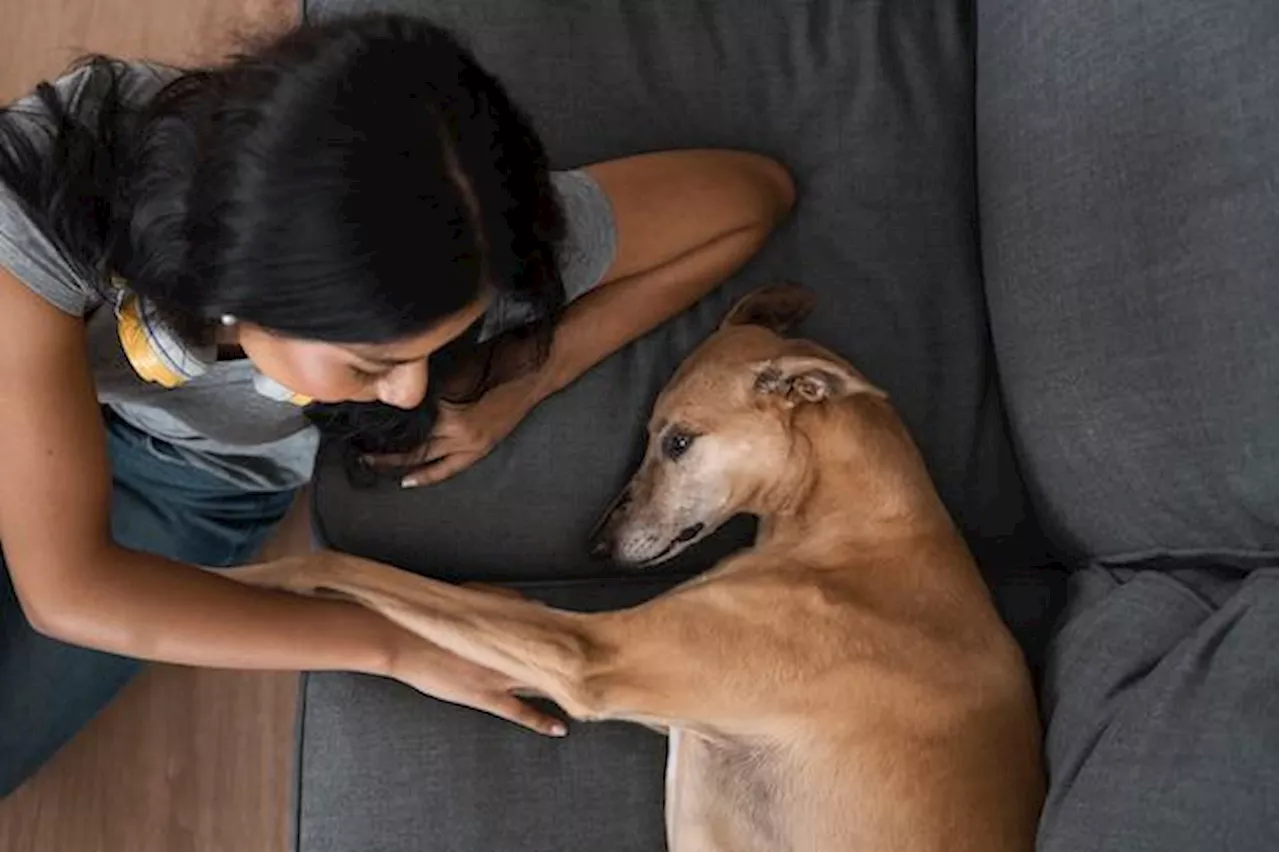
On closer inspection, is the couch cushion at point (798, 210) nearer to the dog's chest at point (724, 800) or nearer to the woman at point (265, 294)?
the woman at point (265, 294)

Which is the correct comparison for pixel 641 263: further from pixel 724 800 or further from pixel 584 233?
pixel 724 800

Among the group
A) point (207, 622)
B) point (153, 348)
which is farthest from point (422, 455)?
point (153, 348)

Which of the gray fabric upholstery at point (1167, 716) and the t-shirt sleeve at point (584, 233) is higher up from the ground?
the t-shirt sleeve at point (584, 233)

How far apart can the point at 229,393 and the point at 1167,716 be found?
1.13 meters

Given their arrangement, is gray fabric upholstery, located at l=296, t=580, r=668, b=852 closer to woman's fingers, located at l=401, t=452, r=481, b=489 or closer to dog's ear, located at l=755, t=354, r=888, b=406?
woman's fingers, located at l=401, t=452, r=481, b=489

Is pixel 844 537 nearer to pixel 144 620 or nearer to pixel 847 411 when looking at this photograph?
pixel 847 411

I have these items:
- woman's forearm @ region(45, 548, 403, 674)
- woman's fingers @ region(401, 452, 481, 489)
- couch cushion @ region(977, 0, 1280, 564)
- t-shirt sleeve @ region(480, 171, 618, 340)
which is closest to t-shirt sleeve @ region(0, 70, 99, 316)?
woman's forearm @ region(45, 548, 403, 674)

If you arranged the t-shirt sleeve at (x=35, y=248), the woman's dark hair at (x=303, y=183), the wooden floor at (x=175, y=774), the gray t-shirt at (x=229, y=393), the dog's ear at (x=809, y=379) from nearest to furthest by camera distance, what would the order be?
the woman's dark hair at (x=303, y=183)
the t-shirt sleeve at (x=35, y=248)
the gray t-shirt at (x=229, y=393)
the dog's ear at (x=809, y=379)
the wooden floor at (x=175, y=774)

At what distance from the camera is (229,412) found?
1.69 metres

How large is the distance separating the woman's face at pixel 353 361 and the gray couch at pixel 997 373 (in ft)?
1.89

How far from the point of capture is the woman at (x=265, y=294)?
1.16 metres

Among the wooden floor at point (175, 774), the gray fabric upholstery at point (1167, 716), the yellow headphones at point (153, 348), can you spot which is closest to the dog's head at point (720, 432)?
the gray fabric upholstery at point (1167, 716)

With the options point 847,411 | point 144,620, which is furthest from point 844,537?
point 144,620

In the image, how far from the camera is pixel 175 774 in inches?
88.9
